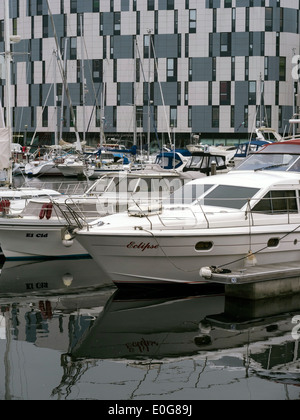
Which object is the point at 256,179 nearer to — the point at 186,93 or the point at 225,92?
the point at 225,92

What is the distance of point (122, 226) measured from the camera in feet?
52.2

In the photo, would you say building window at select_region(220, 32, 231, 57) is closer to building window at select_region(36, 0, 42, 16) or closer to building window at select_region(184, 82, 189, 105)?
building window at select_region(184, 82, 189, 105)

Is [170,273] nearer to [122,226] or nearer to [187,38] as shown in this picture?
[122,226]

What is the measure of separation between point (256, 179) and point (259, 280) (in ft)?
10.1

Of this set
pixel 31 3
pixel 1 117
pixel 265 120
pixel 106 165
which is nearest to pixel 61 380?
pixel 1 117

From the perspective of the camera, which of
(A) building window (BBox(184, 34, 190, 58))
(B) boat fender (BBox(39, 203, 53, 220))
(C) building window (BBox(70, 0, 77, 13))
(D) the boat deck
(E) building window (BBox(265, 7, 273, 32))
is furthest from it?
(C) building window (BBox(70, 0, 77, 13))

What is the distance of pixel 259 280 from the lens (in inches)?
601

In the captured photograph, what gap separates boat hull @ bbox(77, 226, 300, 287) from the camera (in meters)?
15.7

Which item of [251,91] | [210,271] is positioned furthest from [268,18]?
[210,271]

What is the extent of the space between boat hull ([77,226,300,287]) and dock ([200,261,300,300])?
538 mm

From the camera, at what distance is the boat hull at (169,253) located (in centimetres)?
1568

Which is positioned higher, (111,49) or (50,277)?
(111,49)

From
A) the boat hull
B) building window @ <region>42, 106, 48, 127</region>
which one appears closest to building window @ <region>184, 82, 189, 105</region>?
building window @ <region>42, 106, 48, 127</region>
